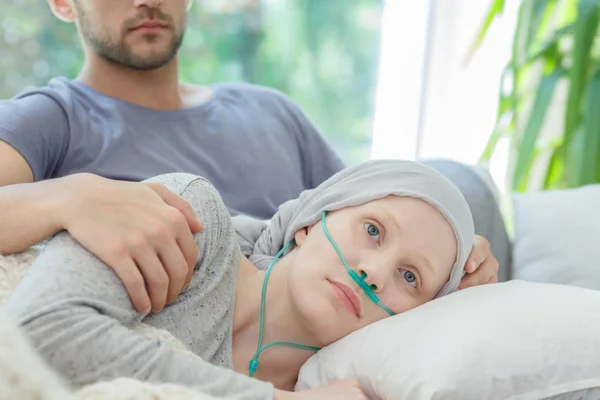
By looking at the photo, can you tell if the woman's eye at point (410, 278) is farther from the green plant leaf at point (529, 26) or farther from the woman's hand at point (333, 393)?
the green plant leaf at point (529, 26)

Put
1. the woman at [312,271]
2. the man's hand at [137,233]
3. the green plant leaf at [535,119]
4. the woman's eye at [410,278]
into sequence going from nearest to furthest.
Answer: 1. the man's hand at [137,233]
2. the woman at [312,271]
3. the woman's eye at [410,278]
4. the green plant leaf at [535,119]

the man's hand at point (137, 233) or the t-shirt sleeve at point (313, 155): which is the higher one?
the man's hand at point (137, 233)

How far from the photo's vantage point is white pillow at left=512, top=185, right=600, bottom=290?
1.44 meters

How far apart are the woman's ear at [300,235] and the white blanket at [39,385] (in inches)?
18.3

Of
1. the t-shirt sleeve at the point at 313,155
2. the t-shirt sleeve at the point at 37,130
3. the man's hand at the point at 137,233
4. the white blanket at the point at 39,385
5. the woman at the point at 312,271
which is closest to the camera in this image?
the white blanket at the point at 39,385

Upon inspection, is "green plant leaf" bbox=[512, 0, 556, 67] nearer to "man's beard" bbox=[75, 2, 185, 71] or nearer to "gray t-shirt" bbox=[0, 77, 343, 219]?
"gray t-shirt" bbox=[0, 77, 343, 219]

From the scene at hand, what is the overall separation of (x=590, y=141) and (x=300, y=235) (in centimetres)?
111

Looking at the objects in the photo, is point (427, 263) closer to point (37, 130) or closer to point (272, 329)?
point (272, 329)

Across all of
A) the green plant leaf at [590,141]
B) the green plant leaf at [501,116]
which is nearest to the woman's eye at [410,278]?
the green plant leaf at [590,141]

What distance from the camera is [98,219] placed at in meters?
0.86

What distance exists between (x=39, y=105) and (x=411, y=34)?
6.11 feet

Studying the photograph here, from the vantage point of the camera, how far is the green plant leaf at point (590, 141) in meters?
1.80

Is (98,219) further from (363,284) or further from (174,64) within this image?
(174,64)

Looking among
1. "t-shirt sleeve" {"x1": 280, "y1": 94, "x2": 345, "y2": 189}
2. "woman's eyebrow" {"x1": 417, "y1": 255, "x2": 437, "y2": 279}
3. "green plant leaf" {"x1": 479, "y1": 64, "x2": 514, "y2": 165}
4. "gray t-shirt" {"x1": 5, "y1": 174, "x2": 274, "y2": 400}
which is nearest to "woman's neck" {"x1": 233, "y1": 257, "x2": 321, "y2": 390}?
"gray t-shirt" {"x1": 5, "y1": 174, "x2": 274, "y2": 400}
